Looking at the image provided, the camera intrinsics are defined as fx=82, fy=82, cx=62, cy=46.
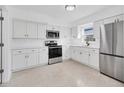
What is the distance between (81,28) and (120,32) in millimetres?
2818

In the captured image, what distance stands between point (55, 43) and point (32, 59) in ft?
5.26

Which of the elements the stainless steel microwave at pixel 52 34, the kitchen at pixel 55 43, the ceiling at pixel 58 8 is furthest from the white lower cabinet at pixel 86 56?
the ceiling at pixel 58 8

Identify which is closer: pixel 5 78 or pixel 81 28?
pixel 5 78

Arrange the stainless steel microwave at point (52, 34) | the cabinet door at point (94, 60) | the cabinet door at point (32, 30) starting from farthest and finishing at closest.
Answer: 1. the stainless steel microwave at point (52, 34)
2. the cabinet door at point (32, 30)
3. the cabinet door at point (94, 60)

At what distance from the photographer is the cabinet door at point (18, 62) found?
3.02 m

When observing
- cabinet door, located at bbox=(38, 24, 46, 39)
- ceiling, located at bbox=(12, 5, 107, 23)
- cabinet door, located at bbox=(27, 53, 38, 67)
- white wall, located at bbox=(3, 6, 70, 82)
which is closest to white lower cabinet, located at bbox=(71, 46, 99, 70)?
white wall, located at bbox=(3, 6, 70, 82)

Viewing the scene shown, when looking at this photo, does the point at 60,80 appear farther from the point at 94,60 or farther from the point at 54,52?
the point at 54,52

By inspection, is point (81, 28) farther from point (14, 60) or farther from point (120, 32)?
point (14, 60)

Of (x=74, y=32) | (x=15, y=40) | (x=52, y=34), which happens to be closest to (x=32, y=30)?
(x=15, y=40)

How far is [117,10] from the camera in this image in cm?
279

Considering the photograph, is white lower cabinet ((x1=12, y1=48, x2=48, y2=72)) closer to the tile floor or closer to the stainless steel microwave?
the tile floor

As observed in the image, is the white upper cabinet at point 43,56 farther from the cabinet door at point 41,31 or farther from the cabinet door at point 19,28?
the cabinet door at point 19,28

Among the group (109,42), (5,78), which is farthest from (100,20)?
(5,78)

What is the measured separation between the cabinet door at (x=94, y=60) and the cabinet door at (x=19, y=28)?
117 inches
